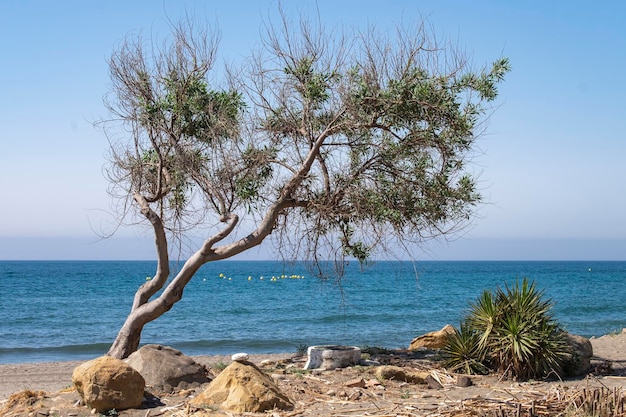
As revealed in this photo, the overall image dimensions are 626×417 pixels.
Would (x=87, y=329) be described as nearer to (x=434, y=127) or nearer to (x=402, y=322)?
(x=402, y=322)

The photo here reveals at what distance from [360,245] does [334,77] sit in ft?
11.5

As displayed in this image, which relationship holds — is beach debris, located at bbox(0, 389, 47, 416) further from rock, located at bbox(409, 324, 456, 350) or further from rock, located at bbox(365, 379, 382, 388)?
rock, located at bbox(409, 324, 456, 350)

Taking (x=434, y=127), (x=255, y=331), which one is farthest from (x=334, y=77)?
(x=255, y=331)

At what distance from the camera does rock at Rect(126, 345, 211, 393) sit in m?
11.2

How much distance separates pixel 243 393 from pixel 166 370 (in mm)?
2079

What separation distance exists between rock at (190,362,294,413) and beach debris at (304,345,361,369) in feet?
8.16

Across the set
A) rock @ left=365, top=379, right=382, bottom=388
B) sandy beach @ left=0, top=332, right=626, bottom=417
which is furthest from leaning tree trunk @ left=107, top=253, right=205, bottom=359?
rock @ left=365, top=379, right=382, bottom=388

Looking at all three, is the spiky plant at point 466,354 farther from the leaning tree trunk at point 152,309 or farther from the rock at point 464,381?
the leaning tree trunk at point 152,309

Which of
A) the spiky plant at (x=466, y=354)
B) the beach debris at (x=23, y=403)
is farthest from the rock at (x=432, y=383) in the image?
the beach debris at (x=23, y=403)

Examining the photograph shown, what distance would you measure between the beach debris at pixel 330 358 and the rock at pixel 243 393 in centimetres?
249

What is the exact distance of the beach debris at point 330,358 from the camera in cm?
1280

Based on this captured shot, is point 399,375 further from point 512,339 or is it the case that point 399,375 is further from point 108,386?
point 108,386

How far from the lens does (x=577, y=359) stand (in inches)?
508

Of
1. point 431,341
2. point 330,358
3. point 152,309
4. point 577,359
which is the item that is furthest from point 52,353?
point 577,359
